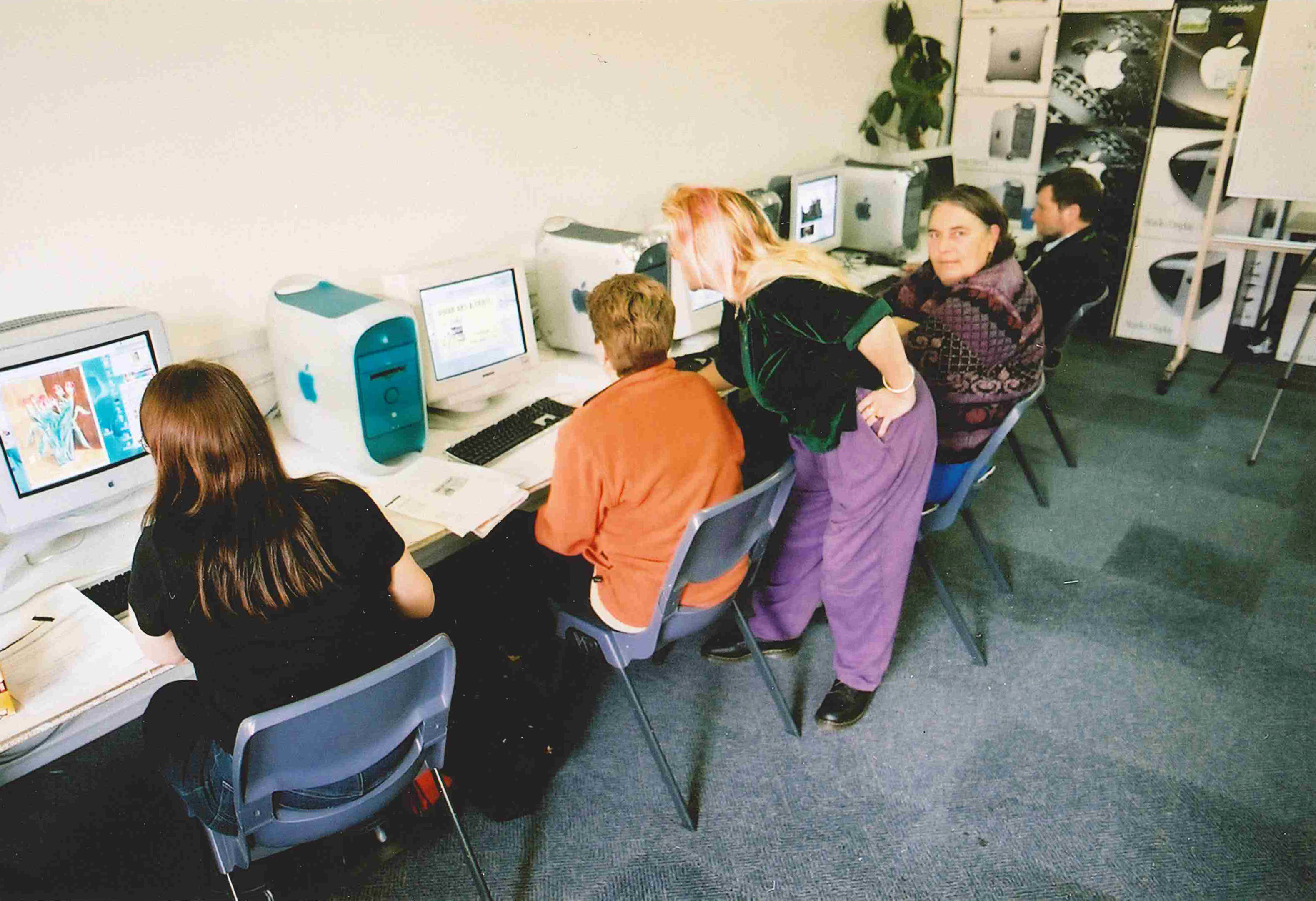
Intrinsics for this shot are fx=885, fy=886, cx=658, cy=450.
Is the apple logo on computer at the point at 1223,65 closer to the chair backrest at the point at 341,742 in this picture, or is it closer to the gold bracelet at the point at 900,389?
the gold bracelet at the point at 900,389

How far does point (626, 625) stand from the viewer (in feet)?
6.48

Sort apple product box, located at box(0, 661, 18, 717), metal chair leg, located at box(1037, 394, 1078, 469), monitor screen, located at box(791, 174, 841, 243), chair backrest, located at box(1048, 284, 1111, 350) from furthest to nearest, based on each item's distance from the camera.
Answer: monitor screen, located at box(791, 174, 841, 243) < metal chair leg, located at box(1037, 394, 1078, 469) < chair backrest, located at box(1048, 284, 1111, 350) < apple product box, located at box(0, 661, 18, 717)

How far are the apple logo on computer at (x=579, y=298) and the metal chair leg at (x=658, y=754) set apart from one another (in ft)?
4.06

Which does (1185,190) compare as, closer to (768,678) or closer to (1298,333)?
(1298,333)

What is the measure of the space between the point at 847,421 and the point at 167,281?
167 cm

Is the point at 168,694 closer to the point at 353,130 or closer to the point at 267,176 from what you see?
the point at 267,176

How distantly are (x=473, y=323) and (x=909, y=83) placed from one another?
3.13 m

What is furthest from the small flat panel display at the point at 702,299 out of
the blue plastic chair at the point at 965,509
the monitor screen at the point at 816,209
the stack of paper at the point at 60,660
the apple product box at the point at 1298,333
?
the apple product box at the point at 1298,333

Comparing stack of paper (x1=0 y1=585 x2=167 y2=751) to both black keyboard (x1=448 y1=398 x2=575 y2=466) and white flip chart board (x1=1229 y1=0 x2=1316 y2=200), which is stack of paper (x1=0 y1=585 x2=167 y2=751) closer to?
black keyboard (x1=448 y1=398 x2=575 y2=466)

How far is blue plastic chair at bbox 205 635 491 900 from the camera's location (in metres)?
1.28

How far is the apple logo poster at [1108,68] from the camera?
4.44 meters

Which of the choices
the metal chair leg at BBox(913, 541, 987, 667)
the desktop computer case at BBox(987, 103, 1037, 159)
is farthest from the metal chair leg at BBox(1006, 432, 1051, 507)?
the desktop computer case at BBox(987, 103, 1037, 159)

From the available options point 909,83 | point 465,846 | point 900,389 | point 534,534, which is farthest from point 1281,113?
point 465,846

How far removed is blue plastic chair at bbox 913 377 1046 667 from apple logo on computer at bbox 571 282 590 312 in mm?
1211
